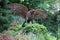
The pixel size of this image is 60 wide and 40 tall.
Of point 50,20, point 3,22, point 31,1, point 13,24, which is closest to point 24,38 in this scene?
point 3,22

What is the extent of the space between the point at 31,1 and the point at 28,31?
678cm

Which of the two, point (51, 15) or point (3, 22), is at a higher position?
point (3, 22)

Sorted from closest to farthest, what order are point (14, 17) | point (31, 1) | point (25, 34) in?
point (25, 34) → point (14, 17) → point (31, 1)

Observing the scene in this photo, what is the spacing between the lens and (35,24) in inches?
313

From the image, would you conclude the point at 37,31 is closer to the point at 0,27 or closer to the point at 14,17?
the point at 0,27

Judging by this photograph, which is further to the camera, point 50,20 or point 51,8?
point 51,8

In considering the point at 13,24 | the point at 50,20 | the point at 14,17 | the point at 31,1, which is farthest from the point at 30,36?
the point at 31,1

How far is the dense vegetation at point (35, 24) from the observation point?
24.6ft

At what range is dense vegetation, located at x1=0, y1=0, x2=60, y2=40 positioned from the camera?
7500 millimetres

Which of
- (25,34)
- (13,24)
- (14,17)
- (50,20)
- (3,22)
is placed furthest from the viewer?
(50,20)

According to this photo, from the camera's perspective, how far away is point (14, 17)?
416 inches

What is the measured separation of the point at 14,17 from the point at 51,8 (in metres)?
4.58

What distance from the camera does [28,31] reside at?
7598 millimetres

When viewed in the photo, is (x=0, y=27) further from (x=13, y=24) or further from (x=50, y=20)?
(x=50, y=20)
